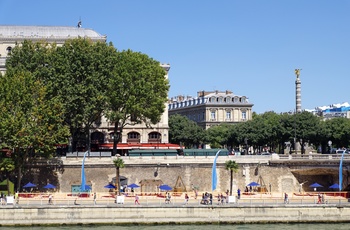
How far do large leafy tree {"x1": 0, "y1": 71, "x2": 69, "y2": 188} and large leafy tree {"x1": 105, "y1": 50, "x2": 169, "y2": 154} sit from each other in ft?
32.4

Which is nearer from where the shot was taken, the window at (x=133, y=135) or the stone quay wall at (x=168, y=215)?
the stone quay wall at (x=168, y=215)

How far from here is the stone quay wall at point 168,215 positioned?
57.0m

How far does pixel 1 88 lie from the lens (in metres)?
65.9

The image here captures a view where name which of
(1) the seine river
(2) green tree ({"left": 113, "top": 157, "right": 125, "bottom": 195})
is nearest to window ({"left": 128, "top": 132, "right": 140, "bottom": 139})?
(2) green tree ({"left": 113, "top": 157, "right": 125, "bottom": 195})

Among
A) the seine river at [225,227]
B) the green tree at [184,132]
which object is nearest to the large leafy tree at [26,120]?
the seine river at [225,227]

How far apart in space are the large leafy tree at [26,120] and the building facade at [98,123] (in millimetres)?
18924

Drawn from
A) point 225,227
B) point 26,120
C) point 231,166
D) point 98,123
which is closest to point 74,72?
point 26,120

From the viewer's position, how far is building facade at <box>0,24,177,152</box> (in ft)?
302

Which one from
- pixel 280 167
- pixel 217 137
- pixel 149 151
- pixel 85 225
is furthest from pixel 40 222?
pixel 217 137

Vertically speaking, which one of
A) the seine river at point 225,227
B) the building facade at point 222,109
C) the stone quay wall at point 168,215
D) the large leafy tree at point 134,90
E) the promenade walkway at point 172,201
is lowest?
the seine river at point 225,227

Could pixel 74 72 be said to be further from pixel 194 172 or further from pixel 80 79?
pixel 194 172

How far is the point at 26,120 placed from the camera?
65375 mm

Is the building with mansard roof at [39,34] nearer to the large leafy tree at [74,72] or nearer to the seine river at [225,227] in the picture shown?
the large leafy tree at [74,72]

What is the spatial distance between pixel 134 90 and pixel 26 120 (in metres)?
17.0
